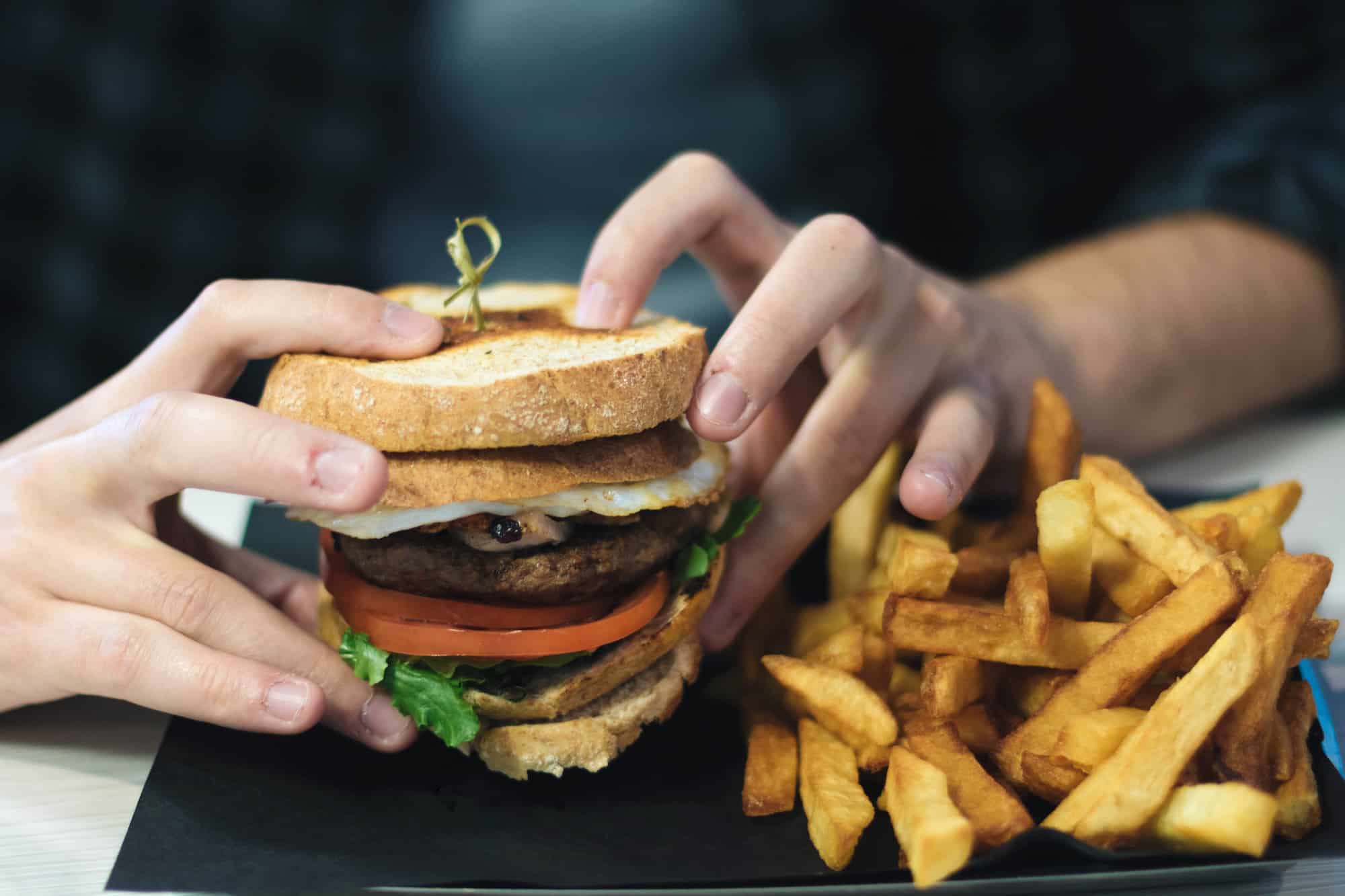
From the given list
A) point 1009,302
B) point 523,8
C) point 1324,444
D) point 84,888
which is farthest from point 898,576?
point 523,8

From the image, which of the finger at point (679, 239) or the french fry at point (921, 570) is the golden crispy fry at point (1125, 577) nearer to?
the french fry at point (921, 570)

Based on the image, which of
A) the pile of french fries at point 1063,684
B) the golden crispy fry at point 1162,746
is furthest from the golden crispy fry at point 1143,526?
the golden crispy fry at point 1162,746

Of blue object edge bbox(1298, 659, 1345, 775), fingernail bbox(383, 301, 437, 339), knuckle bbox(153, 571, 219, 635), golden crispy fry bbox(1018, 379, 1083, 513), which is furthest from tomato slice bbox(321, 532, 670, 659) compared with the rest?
blue object edge bbox(1298, 659, 1345, 775)

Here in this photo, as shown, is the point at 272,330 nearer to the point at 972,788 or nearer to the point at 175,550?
the point at 175,550

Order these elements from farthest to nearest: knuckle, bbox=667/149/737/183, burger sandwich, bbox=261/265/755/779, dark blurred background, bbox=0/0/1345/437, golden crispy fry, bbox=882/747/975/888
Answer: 1. dark blurred background, bbox=0/0/1345/437
2. knuckle, bbox=667/149/737/183
3. burger sandwich, bbox=261/265/755/779
4. golden crispy fry, bbox=882/747/975/888

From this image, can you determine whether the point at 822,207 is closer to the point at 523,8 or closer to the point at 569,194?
the point at 569,194

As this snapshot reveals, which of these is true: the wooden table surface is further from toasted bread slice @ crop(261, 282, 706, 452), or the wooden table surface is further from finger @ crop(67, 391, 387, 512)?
toasted bread slice @ crop(261, 282, 706, 452)

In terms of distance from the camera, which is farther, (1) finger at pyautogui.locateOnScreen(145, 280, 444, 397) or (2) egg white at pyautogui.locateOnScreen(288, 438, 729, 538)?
(1) finger at pyautogui.locateOnScreen(145, 280, 444, 397)
